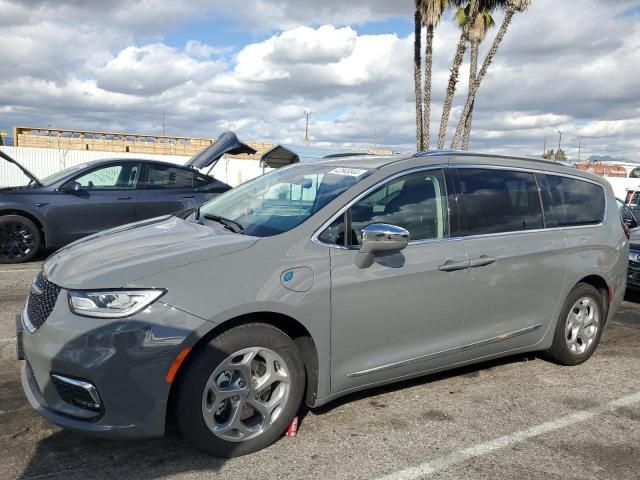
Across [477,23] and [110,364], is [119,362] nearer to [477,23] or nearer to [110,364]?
[110,364]

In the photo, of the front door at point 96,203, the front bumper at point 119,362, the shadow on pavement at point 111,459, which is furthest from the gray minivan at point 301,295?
the front door at point 96,203

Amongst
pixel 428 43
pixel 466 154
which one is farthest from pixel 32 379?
pixel 428 43

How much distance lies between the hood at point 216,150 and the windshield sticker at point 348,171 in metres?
6.90

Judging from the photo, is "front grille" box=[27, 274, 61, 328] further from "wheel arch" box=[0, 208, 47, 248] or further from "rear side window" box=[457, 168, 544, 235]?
"wheel arch" box=[0, 208, 47, 248]

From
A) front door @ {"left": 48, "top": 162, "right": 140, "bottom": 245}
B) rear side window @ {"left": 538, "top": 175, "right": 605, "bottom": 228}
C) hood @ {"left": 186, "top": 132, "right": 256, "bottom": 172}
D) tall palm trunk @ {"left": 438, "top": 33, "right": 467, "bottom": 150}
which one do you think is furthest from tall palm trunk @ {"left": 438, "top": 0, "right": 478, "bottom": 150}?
rear side window @ {"left": 538, "top": 175, "right": 605, "bottom": 228}

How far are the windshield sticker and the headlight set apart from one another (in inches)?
59.7

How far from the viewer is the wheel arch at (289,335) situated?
9.70 ft

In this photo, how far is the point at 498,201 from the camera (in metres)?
4.24

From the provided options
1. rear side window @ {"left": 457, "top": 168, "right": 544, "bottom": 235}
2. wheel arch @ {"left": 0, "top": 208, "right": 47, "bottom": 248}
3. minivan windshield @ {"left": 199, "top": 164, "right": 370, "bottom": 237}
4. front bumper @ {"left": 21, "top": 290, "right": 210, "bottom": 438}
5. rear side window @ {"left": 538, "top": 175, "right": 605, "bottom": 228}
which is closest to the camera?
front bumper @ {"left": 21, "top": 290, "right": 210, "bottom": 438}

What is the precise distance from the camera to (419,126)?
22359 mm

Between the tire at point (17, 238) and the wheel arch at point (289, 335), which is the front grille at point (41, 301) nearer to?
the wheel arch at point (289, 335)

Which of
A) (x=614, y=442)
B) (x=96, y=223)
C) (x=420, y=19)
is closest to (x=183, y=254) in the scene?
(x=614, y=442)

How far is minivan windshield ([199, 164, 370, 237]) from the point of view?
11.7 ft

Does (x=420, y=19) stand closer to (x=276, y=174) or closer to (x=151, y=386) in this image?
(x=276, y=174)
